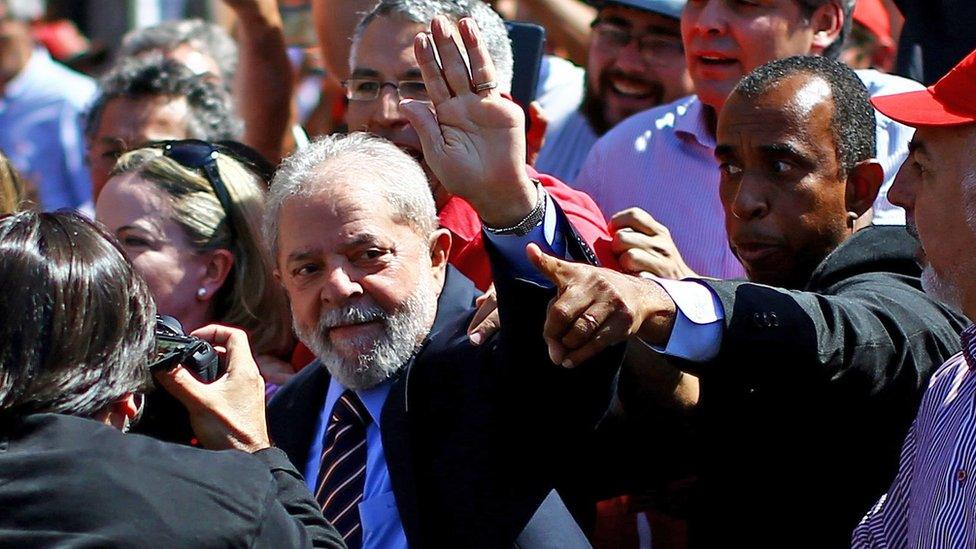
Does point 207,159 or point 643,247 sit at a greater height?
point 643,247

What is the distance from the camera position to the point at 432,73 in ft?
8.88

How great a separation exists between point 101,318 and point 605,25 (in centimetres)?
266

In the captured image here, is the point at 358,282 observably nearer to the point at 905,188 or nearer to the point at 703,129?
the point at 905,188

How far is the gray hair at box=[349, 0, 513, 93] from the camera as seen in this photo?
374cm

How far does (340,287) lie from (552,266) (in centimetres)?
77

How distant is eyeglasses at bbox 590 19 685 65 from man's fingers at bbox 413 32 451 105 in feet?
6.54

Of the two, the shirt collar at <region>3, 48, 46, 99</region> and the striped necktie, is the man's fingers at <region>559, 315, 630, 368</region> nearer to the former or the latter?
the striped necktie

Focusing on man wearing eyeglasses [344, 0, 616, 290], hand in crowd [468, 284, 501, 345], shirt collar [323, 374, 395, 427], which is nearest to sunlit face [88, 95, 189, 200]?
man wearing eyeglasses [344, 0, 616, 290]

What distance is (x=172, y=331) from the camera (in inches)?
104

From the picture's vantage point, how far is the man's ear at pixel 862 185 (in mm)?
3139

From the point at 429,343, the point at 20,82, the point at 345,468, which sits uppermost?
the point at 429,343

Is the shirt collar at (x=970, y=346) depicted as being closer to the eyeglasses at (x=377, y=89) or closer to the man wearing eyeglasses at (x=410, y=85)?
the man wearing eyeglasses at (x=410, y=85)

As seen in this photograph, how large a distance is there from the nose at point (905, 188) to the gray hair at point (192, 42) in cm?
368

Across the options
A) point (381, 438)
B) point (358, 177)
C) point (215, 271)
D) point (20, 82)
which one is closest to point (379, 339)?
point (381, 438)
